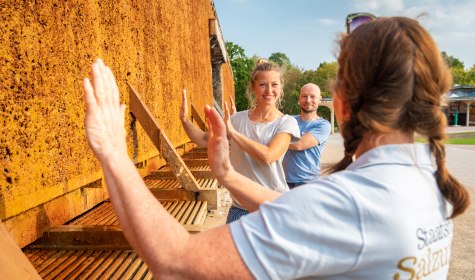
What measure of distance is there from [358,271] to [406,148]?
0.36 m

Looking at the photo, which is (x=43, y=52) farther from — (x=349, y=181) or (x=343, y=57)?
(x=349, y=181)

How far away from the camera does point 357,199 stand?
0.91 meters

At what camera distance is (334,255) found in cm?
91

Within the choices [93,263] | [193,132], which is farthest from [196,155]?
[93,263]

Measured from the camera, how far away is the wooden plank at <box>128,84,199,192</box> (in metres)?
3.88

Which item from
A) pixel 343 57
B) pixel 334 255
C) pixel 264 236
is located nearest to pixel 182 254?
pixel 264 236

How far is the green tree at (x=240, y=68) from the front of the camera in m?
41.5

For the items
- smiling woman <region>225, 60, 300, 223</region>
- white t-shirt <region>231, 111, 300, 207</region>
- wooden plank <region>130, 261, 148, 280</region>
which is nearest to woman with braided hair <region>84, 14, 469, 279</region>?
wooden plank <region>130, 261, 148, 280</region>

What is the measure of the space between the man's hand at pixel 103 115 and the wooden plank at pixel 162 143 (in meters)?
2.77

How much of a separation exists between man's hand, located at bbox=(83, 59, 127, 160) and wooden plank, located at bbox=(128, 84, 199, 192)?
2770 millimetres

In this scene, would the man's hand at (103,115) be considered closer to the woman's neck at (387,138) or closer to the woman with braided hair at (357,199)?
the woman with braided hair at (357,199)

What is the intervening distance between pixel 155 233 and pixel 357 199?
1.62 ft

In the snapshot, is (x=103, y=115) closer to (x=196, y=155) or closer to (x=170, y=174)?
(x=170, y=174)

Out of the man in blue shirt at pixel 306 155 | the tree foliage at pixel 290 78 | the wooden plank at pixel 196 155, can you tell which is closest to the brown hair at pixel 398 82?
the man in blue shirt at pixel 306 155
